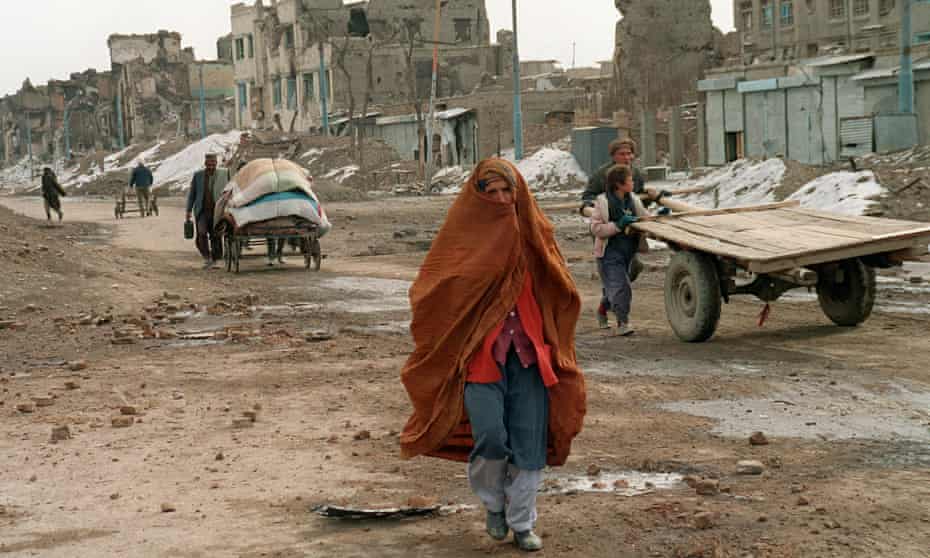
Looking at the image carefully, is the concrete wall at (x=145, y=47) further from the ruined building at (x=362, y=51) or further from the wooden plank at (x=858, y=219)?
the wooden plank at (x=858, y=219)

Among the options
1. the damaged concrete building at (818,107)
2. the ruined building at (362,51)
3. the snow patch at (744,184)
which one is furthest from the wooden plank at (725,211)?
the ruined building at (362,51)

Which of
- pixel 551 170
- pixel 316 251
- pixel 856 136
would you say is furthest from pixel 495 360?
pixel 551 170

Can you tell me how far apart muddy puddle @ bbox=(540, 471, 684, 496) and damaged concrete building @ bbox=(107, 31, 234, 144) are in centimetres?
9199

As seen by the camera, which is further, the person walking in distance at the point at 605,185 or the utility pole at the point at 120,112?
the utility pole at the point at 120,112

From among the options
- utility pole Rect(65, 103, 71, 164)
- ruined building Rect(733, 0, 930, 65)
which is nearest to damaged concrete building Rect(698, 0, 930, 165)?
ruined building Rect(733, 0, 930, 65)

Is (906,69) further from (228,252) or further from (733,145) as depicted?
(228,252)

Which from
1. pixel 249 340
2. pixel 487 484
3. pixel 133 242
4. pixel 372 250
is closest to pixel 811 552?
pixel 487 484

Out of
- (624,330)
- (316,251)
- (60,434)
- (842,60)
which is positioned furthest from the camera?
(842,60)

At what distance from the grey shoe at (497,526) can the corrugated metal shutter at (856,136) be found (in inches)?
1156

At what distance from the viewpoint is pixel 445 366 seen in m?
5.63

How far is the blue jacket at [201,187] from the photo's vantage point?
65.6 feet

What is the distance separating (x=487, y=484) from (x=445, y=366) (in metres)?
0.48

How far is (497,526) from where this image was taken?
5543 millimetres

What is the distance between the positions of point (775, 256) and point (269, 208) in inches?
394
